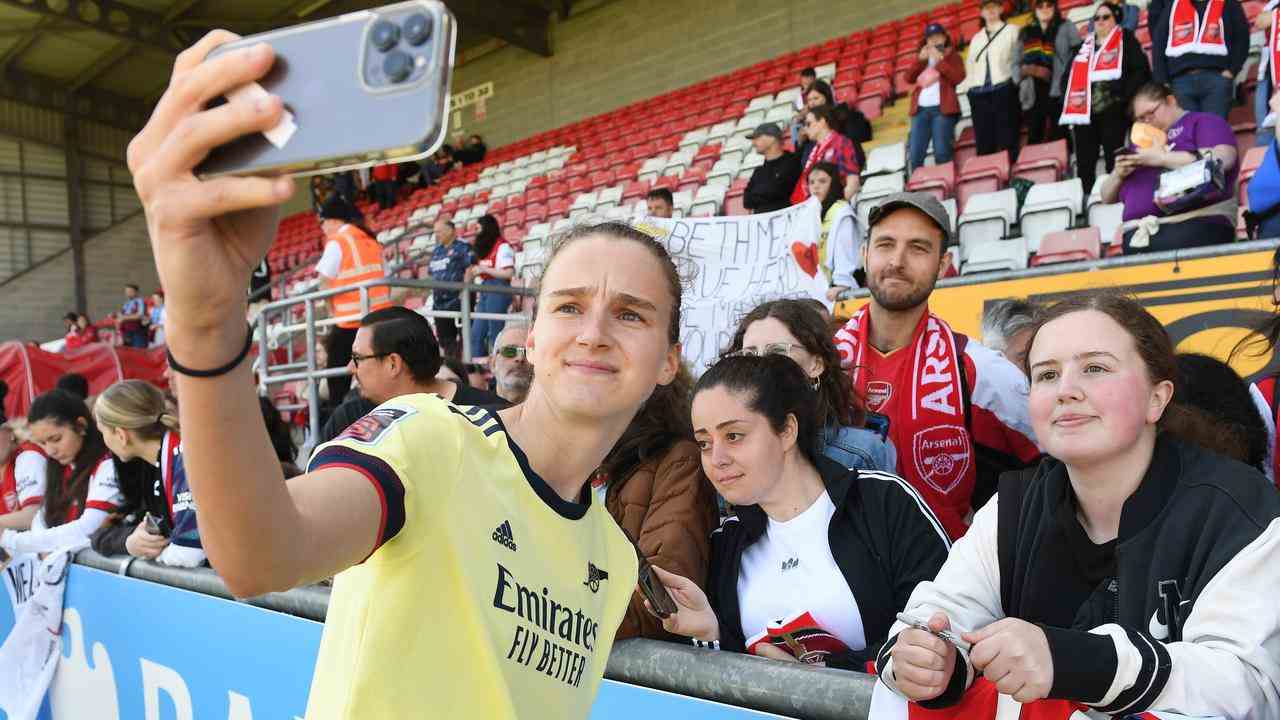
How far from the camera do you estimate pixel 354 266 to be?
6.54 m

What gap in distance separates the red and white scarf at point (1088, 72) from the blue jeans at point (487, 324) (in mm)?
4550

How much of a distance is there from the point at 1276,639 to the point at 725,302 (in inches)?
151

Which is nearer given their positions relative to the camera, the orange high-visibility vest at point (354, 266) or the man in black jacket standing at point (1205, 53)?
the man in black jacket standing at point (1205, 53)

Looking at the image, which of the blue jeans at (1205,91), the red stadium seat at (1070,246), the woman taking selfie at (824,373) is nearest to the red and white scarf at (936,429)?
the woman taking selfie at (824,373)

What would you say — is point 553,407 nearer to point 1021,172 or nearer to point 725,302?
point 725,302

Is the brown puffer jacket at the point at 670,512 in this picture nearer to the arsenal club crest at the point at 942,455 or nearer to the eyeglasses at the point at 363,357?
the arsenal club crest at the point at 942,455

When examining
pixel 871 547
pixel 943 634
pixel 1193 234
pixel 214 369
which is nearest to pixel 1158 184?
pixel 1193 234

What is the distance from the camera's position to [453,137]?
20.5 meters

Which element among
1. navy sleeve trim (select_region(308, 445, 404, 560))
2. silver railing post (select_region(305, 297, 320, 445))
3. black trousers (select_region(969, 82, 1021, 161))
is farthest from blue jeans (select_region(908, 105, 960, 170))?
navy sleeve trim (select_region(308, 445, 404, 560))

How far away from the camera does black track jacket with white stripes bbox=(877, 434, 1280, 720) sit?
1.25 m

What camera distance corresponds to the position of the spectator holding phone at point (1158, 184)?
13.6 ft

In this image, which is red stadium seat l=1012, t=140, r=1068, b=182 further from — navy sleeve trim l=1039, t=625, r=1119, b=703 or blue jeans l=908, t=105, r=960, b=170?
navy sleeve trim l=1039, t=625, r=1119, b=703

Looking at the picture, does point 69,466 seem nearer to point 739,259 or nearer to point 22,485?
point 22,485

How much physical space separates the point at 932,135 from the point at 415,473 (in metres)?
Result: 8.09
